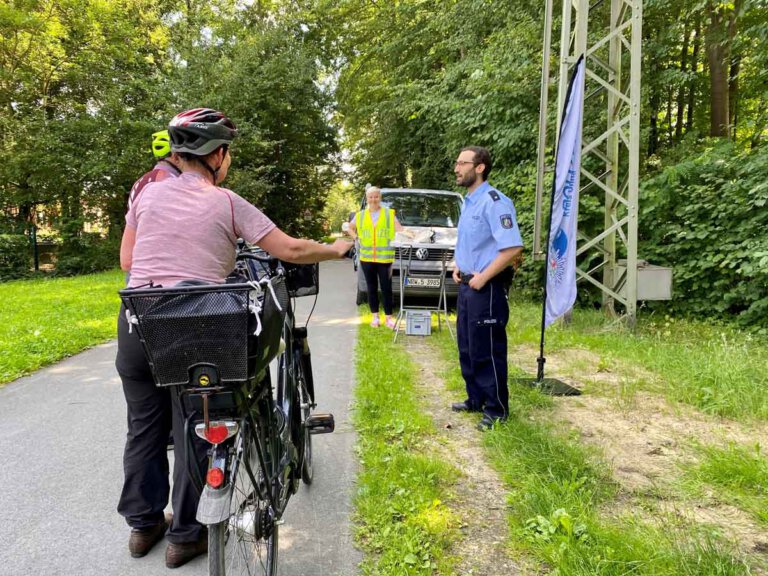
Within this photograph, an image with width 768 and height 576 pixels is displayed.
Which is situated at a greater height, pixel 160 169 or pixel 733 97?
pixel 733 97

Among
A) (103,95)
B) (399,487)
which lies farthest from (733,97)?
(103,95)

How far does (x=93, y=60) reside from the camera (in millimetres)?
17562

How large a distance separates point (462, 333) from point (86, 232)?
16.5m

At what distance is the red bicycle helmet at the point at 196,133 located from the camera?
201 centimetres

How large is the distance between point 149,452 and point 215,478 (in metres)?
0.75

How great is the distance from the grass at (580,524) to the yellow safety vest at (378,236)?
12.7ft

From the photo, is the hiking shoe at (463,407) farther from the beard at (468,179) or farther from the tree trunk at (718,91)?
the tree trunk at (718,91)

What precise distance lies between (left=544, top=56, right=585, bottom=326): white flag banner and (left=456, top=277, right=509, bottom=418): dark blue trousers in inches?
45.6

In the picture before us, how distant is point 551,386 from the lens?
4664 millimetres

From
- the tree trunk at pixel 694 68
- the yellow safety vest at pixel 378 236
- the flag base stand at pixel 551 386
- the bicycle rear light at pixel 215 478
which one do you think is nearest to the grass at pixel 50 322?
the yellow safety vest at pixel 378 236

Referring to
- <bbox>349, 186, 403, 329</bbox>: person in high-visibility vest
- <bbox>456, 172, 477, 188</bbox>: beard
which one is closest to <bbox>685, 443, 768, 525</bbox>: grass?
<bbox>456, 172, 477, 188</bbox>: beard

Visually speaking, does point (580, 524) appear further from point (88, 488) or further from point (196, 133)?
point (88, 488)

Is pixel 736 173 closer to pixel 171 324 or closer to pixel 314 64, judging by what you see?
pixel 171 324

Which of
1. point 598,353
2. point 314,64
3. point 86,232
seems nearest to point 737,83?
point 598,353
